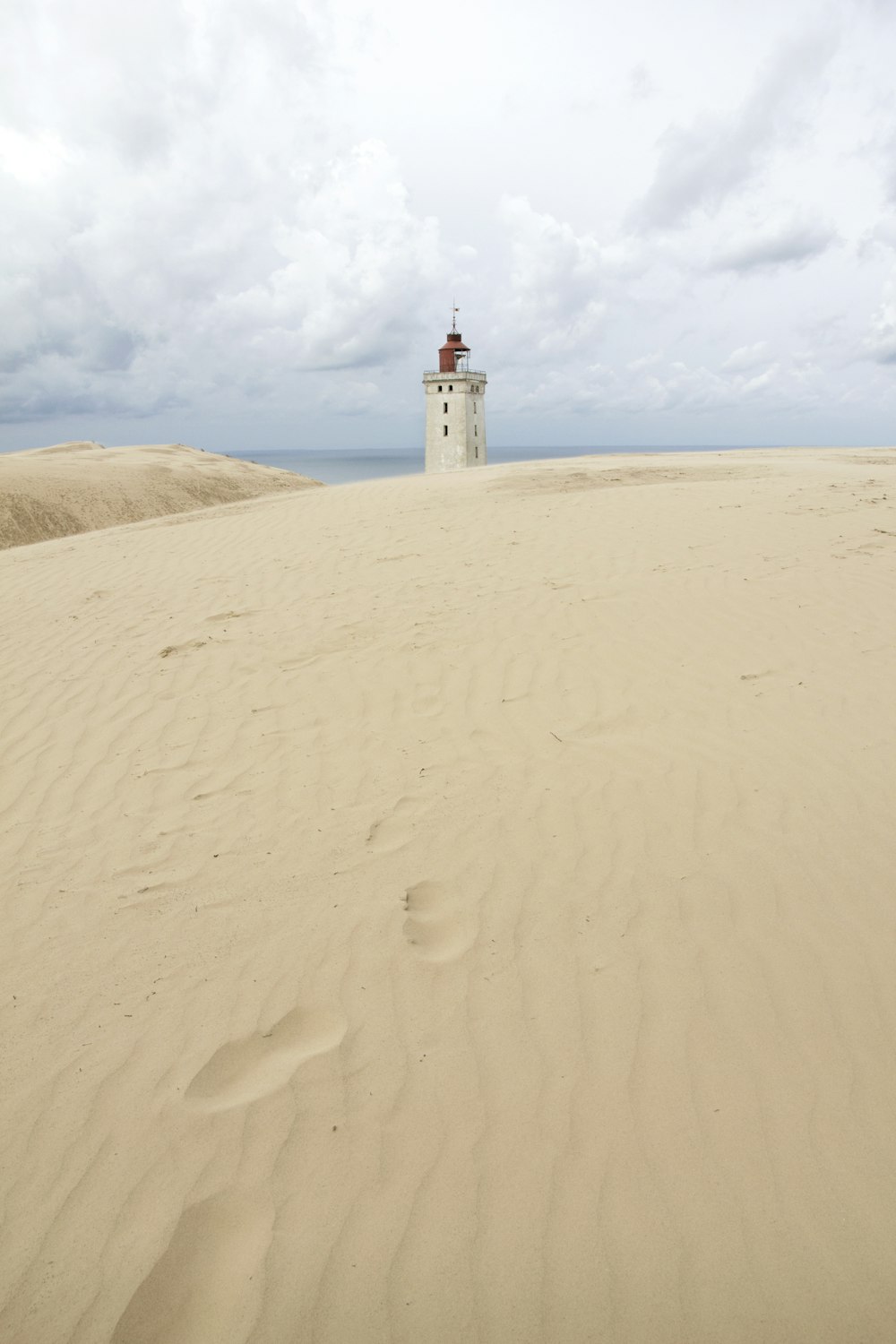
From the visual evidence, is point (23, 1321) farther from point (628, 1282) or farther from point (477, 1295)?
point (628, 1282)

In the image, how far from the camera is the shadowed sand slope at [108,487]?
26.2 meters

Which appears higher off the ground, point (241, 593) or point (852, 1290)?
point (241, 593)

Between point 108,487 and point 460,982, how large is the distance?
3062cm

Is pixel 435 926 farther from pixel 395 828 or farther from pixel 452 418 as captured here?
pixel 452 418

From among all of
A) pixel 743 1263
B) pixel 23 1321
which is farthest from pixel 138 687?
pixel 743 1263

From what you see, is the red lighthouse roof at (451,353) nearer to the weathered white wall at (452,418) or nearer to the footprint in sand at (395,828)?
the weathered white wall at (452,418)

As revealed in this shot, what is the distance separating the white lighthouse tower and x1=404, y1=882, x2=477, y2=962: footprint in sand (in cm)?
4050

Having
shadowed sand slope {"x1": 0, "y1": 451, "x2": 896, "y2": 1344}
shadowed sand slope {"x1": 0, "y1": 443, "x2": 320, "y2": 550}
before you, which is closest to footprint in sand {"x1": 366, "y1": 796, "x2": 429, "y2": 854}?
shadowed sand slope {"x1": 0, "y1": 451, "x2": 896, "y2": 1344}

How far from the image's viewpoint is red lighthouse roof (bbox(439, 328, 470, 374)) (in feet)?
140

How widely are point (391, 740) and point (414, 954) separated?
1.91 meters

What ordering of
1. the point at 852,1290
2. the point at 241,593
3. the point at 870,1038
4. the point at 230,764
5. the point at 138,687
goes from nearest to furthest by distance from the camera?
1. the point at 852,1290
2. the point at 870,1038
3. the point at 230,764
4. the point at 138,687
5. the point at 241,593

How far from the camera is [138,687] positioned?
6.25 m

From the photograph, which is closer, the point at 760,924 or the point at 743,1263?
the point at 743,1263

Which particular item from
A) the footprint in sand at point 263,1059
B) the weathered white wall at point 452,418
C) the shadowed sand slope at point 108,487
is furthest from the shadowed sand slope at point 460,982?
the weathered white wall at point 452,418
